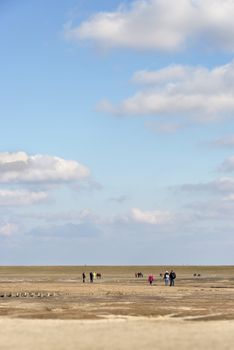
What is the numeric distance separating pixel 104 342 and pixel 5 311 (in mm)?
11961

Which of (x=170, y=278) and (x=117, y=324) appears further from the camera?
(x=170, y=278)

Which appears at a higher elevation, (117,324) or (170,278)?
(170,278)

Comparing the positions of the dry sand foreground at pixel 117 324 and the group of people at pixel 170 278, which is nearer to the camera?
the dry sand foreground at pixel 117 324

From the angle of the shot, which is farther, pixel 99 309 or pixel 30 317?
pixel 99 309

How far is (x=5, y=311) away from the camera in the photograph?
32.5m

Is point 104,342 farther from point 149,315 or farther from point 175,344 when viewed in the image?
point 149,315

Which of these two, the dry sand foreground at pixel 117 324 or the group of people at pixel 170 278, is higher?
the group of people at pixel 170 278

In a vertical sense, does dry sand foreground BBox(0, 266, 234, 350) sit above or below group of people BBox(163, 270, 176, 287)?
below

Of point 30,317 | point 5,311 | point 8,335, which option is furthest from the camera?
point 5,311

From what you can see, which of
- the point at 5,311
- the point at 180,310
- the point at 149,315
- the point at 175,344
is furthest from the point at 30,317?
the point at 175,344

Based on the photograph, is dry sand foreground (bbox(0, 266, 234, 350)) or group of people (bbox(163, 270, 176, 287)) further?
group of people (bbox(163, 270, 176, 287))

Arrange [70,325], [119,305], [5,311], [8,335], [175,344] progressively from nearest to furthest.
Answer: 1. [175,344]
2. [8,335]
3. [70,325]
4. [5,311]
5. [119,305]

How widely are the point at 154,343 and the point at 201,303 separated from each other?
53.8ft

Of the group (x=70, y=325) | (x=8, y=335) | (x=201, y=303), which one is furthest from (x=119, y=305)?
(x=8, y=335)
